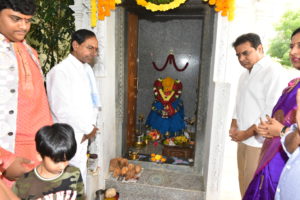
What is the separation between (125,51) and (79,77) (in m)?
1.83

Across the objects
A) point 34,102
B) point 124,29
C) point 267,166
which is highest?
point 124,29

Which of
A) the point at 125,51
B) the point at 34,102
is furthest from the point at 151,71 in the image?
the point at 34,102

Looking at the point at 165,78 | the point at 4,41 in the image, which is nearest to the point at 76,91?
the point at 4,41

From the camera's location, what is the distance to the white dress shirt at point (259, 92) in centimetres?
244

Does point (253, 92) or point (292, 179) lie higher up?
point (253, 92)

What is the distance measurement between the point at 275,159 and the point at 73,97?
203 cm

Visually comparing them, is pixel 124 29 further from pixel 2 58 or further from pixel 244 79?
pixel 2 58

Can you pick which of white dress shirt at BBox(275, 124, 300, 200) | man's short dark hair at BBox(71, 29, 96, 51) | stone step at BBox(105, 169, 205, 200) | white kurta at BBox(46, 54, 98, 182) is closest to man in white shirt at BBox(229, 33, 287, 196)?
white dress shirt at BBox(275, 124, 300, 200)

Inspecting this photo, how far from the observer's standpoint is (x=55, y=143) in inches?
61.1

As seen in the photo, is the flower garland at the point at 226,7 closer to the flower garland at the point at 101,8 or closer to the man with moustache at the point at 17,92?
the flower garland at the point at 101,8

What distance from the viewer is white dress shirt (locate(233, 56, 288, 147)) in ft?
8.00

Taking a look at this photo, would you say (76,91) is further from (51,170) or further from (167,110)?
(167,110)

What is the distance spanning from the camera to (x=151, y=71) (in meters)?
7.79

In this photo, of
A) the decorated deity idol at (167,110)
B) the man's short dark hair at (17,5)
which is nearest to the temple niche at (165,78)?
the decorated deity idol at (167,110)
